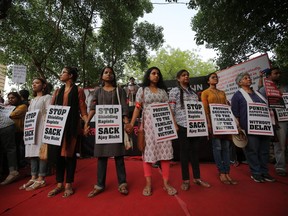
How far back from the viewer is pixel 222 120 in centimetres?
348

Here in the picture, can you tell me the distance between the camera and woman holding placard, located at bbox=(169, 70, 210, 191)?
324cm

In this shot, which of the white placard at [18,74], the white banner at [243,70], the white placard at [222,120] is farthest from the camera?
the white placard at [18,74]

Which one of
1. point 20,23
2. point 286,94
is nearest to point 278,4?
point 286,94

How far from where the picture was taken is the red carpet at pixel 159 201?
2.49m

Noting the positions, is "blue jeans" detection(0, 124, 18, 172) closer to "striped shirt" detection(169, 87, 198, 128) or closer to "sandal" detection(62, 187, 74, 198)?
"sandal" detection(62, 187, 74, 198)

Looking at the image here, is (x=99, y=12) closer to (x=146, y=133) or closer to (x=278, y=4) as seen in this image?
(x=278, y=4)

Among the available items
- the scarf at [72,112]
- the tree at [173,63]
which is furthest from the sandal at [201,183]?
the tree at [173,63]

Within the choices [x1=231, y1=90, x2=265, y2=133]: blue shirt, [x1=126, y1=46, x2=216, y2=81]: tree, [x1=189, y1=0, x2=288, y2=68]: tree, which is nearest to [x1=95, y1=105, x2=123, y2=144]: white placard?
[x1=231, y1=90, x2=265, y2=133]: blue shirt

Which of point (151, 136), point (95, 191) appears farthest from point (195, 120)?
A: point (95, 191)

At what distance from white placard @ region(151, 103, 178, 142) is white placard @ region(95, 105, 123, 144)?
1.63ft

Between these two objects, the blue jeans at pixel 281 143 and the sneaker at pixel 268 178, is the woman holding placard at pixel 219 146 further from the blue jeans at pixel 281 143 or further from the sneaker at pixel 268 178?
the blue jeans at pixel 281 143

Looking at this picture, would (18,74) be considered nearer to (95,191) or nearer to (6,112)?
(6,112)

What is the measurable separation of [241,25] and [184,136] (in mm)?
5128

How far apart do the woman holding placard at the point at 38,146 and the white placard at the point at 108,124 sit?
1.21m
